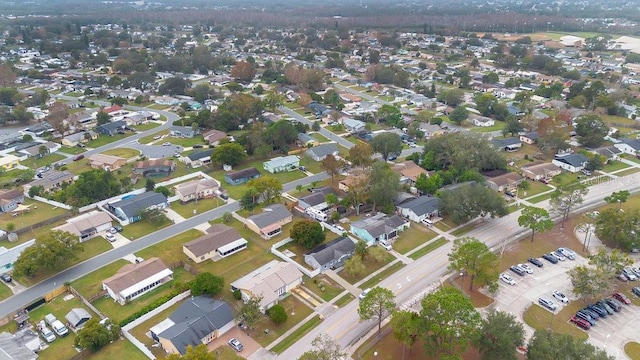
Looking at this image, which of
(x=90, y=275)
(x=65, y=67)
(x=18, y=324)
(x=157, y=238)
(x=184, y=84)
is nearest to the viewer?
(x=18, y=324)

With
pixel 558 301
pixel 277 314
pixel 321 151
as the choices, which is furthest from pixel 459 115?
pixel 277 314

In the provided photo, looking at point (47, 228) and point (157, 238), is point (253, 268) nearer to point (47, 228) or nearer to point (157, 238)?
point (157, 238)

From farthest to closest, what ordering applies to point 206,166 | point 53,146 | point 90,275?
point 53,146
point 206,166
point 90,275

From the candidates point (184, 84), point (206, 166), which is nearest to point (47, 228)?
point (206, 166)

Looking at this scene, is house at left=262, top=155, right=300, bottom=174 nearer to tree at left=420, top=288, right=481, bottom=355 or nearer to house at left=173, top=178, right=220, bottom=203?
house at left=173, top=178, right=220, bottom=203

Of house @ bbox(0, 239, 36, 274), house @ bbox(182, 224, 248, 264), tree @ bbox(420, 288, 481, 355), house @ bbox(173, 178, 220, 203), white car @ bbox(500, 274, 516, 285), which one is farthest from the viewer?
house @ bbox(173, 178, 220, 203)

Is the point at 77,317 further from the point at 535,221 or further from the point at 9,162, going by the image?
the point at 9,162

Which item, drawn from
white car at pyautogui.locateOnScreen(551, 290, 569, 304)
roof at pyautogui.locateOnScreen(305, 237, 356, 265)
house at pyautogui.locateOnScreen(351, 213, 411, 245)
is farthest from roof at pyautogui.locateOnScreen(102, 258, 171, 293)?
white car at pyautogui.locateOnScreen(551, 290, 569, 304)
